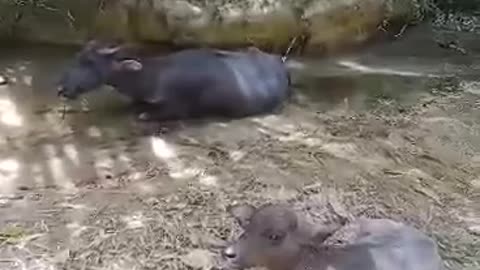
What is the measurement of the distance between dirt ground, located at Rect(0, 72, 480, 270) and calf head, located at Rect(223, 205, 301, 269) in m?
0.17

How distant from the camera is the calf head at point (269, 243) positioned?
8.81 feet

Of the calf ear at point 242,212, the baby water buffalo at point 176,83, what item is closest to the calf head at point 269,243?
the calf ear at point 242,212

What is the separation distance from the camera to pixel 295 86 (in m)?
4.79

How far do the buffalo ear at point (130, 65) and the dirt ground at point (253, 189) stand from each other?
1.46 feet

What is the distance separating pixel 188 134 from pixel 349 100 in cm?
95

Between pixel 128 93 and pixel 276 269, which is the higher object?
pixel 276 269

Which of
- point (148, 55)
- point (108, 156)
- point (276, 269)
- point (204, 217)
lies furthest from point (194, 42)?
point (276, 269)

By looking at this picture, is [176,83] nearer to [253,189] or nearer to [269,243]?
[253,189]

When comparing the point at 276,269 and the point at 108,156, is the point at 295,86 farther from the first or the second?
the point at 276,269

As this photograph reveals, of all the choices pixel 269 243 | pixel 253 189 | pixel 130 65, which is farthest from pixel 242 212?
pixel 130 65

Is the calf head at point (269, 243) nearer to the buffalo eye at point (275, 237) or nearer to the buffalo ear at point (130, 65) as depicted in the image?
the buffalo eye at point (275, 237)

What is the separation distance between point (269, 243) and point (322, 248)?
0.59ft

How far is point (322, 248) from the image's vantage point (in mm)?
2604

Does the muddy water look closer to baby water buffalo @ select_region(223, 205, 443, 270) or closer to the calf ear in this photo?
the calf ear
